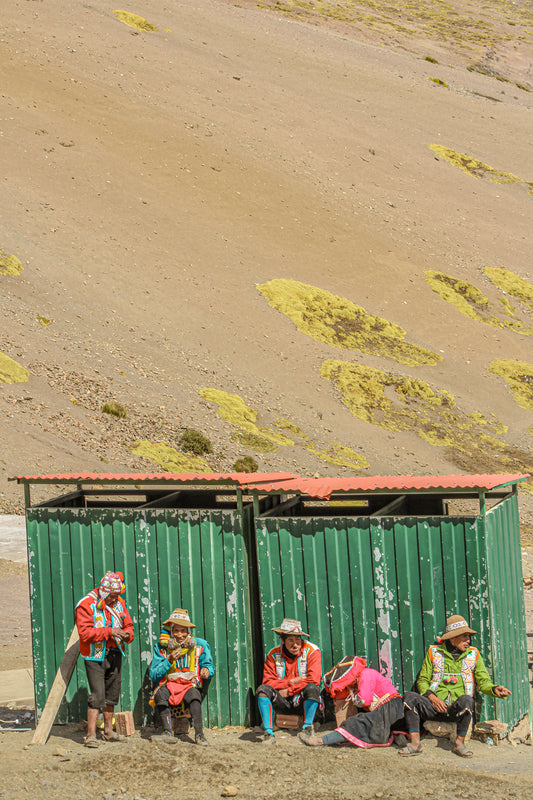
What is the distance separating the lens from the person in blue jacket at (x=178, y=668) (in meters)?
9.32

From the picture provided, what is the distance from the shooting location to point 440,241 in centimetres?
5494

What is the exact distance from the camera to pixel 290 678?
30.8ft

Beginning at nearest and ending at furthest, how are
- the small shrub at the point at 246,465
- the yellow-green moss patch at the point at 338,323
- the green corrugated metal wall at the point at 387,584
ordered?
the green corrugated metal wall at the point at 387,584
the small shrub at the point at 246,465
the yellow-green moss patch at the point at 338,323

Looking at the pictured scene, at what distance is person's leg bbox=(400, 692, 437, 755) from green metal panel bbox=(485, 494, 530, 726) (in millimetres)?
637

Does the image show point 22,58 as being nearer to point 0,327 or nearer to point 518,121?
point 0,327

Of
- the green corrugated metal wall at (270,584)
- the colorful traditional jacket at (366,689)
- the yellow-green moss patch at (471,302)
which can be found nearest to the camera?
the colorful traditional jacket at (366,689)

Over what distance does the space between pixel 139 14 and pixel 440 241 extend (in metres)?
34.1

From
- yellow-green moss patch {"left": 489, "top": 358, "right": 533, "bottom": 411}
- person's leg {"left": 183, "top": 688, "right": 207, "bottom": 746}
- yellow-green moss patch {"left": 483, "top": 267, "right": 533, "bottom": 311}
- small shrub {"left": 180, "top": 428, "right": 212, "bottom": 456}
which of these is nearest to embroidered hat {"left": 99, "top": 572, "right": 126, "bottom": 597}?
person's leg {"left": 183, "top": 688, "right": 207, "bottom": 746}

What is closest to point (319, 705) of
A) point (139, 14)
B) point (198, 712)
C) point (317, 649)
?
point (317, 649)

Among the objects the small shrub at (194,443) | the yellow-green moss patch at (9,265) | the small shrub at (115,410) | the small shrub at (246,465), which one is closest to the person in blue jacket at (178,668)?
the small shrub at (246,465)

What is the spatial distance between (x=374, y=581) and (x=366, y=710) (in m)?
1.26

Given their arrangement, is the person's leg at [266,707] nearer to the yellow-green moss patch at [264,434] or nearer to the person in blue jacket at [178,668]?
the person in blue jacket at [178,668]

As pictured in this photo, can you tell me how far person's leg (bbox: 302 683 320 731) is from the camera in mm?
9172

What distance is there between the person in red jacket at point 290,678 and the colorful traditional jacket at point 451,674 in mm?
1072
